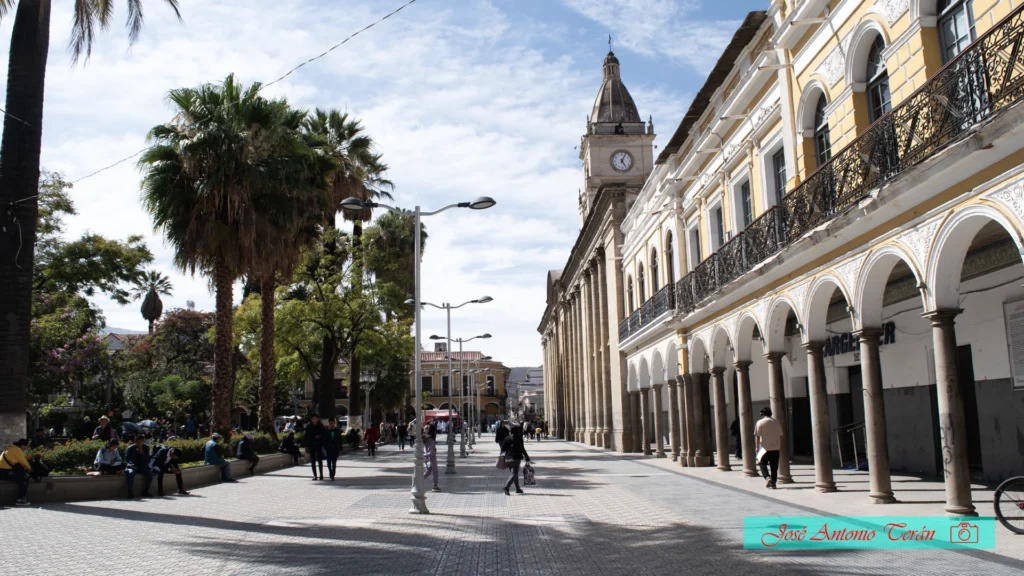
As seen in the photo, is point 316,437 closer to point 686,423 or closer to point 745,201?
point 686,423

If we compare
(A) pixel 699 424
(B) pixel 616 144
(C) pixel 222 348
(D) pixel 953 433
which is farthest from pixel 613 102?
(D) pixel 953 433

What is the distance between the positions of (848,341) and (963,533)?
1024cm

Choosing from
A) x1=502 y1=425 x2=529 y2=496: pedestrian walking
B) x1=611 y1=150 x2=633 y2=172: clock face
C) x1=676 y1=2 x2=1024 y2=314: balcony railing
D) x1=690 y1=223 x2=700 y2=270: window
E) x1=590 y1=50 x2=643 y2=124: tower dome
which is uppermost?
x1=590 y1=50 x2=643 y2=124: tower dome

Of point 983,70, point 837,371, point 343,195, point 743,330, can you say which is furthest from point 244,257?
point 983,70

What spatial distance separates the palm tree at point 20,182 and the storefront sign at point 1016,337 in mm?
17310

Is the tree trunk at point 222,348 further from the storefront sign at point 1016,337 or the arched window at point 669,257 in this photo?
the storefront sign at point 1016,337

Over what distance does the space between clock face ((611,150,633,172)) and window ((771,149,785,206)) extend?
2032 inches

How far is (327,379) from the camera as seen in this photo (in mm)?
32094

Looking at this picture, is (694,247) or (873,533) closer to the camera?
(873,533)

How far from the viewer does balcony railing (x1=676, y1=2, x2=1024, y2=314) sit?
8234mm

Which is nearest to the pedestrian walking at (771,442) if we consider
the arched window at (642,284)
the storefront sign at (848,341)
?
the storefront sign at (848,341)

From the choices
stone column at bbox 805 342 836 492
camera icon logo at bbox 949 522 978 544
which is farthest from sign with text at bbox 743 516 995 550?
stone column at bbox 805 342 836 492

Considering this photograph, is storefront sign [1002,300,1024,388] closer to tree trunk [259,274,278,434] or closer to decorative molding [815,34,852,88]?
decorative molding [815,34,852,88]

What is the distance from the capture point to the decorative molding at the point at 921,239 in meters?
10.2
